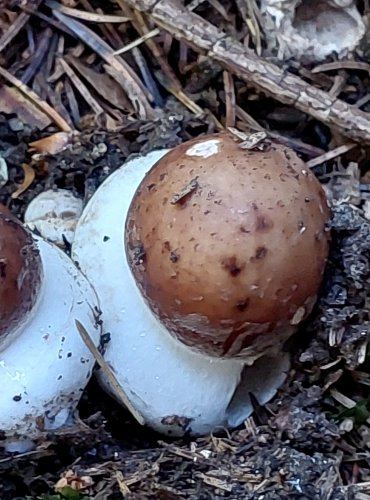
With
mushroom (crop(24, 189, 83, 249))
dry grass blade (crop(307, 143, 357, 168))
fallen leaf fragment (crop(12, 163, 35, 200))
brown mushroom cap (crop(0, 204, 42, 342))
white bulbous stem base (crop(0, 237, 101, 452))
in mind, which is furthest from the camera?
fallen leaf fragment (crop(12, 163, 35, 200))

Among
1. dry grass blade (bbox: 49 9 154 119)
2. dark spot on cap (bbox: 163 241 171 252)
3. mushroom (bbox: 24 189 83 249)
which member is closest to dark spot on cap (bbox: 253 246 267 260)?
dark spot on cap (bbox: 163 241 171 252)

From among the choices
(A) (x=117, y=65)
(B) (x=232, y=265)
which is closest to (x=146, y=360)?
(B) (x=232, y=265)

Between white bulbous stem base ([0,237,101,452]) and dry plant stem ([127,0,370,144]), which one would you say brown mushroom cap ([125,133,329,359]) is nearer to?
white bulbous stem base ([0,237,101,452])

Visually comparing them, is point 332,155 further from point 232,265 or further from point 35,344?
point 35,344

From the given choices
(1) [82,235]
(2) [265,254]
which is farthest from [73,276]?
(2) [265,254]

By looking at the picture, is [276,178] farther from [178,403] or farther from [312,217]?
[178,403]

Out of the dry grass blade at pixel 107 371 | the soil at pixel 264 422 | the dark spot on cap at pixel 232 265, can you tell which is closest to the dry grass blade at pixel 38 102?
the soil at pixel 264 422
